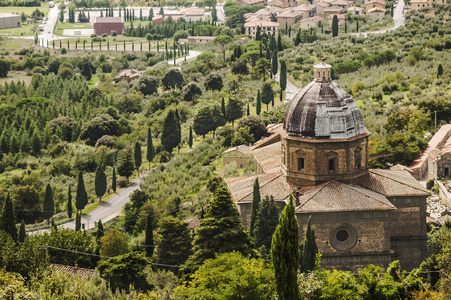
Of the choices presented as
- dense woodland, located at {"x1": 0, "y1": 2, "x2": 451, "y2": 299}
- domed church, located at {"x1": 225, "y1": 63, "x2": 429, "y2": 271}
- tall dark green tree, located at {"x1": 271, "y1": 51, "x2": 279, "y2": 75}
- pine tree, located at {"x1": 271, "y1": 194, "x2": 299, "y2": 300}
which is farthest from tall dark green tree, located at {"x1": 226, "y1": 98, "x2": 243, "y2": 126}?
pine tree, located at {"x1": 271, "y1": 194, "x2": 299, "y2": 300}

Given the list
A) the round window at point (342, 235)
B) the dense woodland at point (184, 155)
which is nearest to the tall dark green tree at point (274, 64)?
the dense woodland at point (184, 155)

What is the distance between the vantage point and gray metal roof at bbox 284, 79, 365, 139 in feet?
150

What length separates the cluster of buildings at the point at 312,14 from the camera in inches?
6255

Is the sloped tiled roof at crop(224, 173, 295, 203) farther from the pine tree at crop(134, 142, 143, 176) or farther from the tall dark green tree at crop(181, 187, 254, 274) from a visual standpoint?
Result: the pine tree at crop(134, 142, 143, 176)

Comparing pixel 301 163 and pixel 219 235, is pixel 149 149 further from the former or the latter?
pixel 219 235

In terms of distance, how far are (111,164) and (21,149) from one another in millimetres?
15471

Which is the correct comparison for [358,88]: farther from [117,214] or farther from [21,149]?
[21,149]

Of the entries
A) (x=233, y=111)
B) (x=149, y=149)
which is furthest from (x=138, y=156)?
(x=233, y=111)

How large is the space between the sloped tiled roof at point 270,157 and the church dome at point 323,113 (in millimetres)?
5489

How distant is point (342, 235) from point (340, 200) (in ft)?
7.37

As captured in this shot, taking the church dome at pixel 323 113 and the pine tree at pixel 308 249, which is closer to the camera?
the pine tree at pixel 308 249

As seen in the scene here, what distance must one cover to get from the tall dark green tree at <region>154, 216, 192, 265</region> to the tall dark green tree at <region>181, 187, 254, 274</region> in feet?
20.3

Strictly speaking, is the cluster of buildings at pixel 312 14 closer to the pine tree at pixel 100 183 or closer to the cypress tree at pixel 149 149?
the cypress tree at pixel 149 149

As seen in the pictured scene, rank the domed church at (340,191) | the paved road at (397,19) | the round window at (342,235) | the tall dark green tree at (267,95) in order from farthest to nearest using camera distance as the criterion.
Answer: the paved road at (397,19), the tall dark green tree at (267,95), the round window at (342,235), the domed church at (340,191)
